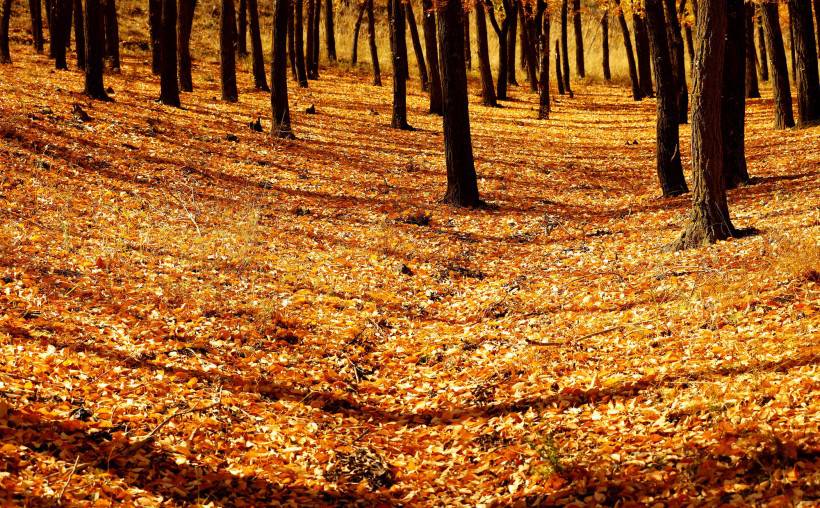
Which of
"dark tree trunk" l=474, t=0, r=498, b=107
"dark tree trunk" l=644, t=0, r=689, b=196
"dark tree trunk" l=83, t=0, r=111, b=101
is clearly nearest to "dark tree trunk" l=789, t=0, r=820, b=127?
"dark tree trunk" l=644, t=0, r=689, b=196

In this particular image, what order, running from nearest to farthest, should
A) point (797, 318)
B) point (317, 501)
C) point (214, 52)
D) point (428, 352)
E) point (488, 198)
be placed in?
point (317, 501) < point (797, 318) < point (428, 352) < point (488, 198) < point (214, 52)

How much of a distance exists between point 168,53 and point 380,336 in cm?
1302

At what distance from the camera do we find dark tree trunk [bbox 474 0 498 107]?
25094 millimetres

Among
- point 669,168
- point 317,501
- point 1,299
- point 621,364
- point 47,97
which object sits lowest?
point 317,501

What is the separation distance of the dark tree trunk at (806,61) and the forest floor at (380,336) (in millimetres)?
3109

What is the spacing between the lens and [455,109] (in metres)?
12.7

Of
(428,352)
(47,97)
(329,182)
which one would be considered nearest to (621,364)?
(428,352)

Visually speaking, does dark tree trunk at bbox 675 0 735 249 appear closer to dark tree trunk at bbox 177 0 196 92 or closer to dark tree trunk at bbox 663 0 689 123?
dark tree trunk at bbox 663 0 689 123

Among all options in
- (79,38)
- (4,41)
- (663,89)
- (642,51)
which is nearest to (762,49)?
(642,51)

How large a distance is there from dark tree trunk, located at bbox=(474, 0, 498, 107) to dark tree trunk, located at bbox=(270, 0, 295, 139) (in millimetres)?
9311

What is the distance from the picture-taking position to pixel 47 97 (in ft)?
53.4

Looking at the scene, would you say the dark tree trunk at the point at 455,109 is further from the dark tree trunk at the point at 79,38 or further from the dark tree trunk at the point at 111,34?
the dark tree trunk at the point at 111,34

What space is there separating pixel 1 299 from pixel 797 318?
765 centimetres

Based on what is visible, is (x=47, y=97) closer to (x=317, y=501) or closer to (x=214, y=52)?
(x=317, y=501)
